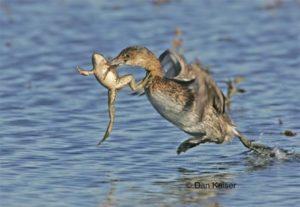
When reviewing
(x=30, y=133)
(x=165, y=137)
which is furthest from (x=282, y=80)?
(x=30, y=133)

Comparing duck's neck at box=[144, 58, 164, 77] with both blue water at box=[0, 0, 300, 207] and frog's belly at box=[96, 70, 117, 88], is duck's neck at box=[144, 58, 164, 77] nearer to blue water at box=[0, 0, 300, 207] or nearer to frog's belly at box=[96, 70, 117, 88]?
frog's belly at box=[96, 70, 117, 88]

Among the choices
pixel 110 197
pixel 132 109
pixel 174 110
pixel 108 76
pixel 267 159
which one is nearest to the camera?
pixel 110 197

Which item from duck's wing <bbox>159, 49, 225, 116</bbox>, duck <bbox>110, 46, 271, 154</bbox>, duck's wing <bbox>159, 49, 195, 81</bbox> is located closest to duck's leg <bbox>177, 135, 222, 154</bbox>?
duck <bbox>110, 46, 271, 154</bbox>

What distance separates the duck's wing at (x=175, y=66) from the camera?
8.82 m

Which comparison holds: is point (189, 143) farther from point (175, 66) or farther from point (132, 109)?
point (132, 109)

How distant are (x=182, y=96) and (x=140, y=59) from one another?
50cm

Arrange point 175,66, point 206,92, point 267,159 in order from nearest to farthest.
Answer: point 206,92, point 175,66, point 267,159

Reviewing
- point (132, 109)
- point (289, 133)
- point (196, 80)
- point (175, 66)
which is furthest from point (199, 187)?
point (132, 109)

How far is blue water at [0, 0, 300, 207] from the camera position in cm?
808

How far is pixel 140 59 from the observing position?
8.94m

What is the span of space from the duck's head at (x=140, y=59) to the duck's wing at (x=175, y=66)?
86 mm

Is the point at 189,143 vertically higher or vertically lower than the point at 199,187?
higher

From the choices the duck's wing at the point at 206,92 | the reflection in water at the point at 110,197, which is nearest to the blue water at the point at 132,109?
the reflection in water at the point at 110,197

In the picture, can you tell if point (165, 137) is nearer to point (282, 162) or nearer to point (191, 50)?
point (282, 162)
